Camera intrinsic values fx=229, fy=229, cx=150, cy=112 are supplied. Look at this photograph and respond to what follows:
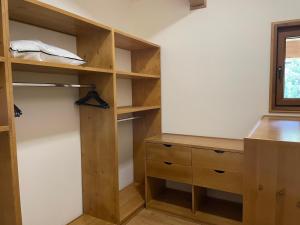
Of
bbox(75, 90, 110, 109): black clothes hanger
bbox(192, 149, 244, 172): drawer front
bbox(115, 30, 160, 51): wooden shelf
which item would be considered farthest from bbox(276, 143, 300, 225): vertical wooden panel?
bbox(115, 30, 160, 51): wooden shelf

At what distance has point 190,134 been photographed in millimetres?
2748

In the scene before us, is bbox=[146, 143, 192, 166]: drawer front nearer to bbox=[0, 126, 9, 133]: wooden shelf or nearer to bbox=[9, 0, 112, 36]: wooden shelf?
bbox=[9, 0, 112, 36]: wooden shelf

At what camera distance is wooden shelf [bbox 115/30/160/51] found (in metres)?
2.22

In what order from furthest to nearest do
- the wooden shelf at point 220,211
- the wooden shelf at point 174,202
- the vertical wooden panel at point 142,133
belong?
the vertical wooden panel at point 142,133 < the wooden shelf at point 174,202 < the wooden shelf at point 220,211

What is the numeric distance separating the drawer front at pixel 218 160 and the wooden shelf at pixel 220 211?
0.54 meters

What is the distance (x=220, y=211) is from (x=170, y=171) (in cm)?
67

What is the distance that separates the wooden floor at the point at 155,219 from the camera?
2.27m

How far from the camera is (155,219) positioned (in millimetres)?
2342

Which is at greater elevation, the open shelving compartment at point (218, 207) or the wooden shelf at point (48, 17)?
the wooden shelf at point (48, 17)

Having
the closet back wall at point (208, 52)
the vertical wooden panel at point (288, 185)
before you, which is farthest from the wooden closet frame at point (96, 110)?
the vertical wooden panel at point (288, 185)

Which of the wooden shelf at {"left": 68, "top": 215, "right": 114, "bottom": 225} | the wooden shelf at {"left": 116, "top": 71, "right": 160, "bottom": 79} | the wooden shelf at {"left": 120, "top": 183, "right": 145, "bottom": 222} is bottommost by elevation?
the wooden shelf at {"left": 68, "top": 215, "right": 114, "bottom": 225}

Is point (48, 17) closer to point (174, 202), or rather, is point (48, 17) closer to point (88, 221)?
point (88, 221)

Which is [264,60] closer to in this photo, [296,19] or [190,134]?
[296,19]

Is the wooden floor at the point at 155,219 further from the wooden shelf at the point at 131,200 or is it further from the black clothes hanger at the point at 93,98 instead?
the black clothes hanger at the point at 93,98
